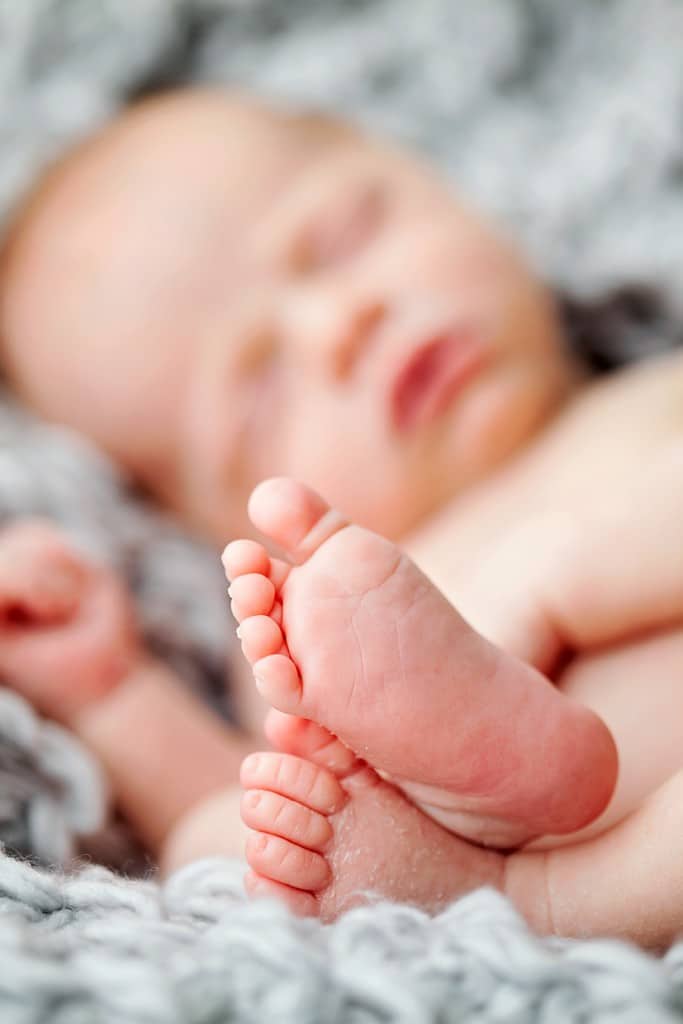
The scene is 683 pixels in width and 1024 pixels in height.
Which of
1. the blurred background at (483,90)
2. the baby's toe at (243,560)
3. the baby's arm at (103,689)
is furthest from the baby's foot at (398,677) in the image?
the blurred background at (483,90)

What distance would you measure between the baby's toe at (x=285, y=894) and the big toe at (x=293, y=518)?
18 centimetres

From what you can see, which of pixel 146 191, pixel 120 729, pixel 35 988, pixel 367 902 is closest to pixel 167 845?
pixel 120 729

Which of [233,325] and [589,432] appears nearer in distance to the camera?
[589,432]

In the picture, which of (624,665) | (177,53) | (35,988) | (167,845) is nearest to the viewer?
(35,988)

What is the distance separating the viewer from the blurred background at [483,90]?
140 centimetres

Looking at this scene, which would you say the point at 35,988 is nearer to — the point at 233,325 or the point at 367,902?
the point at 367,902

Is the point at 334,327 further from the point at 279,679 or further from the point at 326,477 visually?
the point at 279,679

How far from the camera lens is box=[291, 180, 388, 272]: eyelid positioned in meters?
1.21

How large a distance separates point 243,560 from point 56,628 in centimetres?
44

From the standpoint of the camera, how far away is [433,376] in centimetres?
110

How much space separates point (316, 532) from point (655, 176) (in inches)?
37.4

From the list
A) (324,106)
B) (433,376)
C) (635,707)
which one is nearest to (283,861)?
(635,707)

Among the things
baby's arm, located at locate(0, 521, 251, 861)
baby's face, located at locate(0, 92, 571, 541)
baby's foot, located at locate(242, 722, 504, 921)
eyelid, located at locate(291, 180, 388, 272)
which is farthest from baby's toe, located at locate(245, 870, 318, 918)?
eyelid, located at locate(291, 180, 388, 272)

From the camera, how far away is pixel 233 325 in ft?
3.89
